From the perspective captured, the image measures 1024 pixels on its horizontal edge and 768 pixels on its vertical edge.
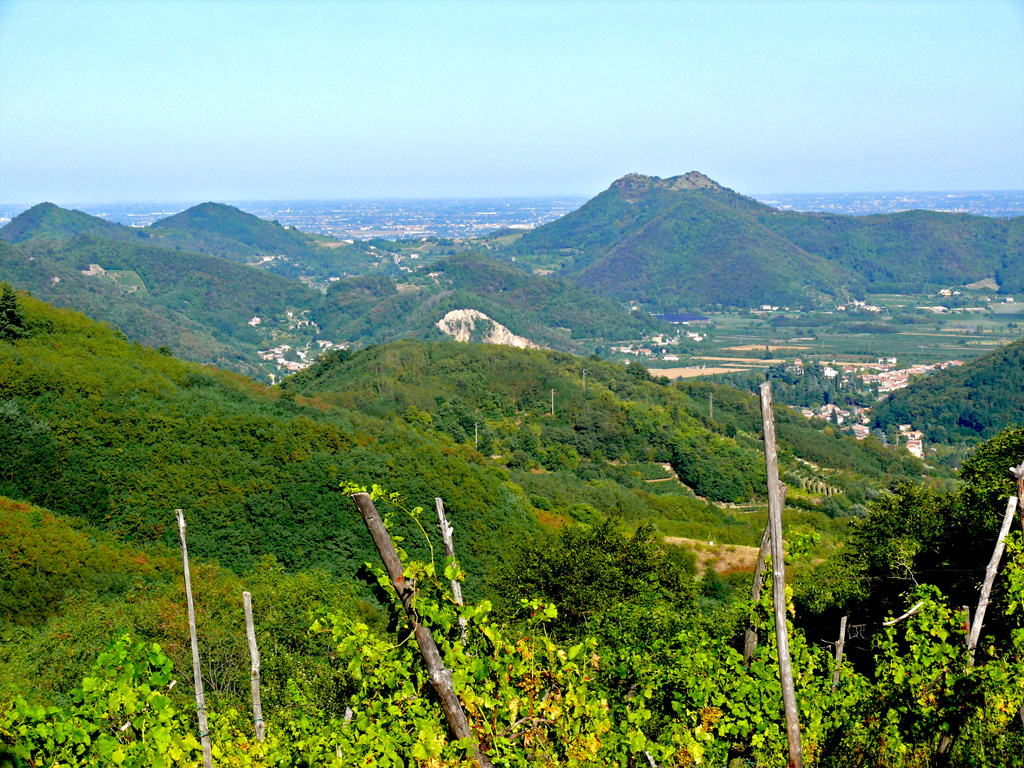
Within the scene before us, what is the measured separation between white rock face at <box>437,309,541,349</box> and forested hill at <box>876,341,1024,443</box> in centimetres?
5936

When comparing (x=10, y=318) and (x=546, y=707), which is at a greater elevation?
(x=10, y=318)

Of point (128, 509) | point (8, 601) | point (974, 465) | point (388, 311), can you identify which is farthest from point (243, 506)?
point (388, 311)

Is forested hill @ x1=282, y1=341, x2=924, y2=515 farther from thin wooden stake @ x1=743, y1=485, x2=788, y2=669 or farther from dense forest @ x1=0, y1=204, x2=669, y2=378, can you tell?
dense forest @ x1=0, y1=204, x2=669, y2=378

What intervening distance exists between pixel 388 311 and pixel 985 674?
15313 centimetres

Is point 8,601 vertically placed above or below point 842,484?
above

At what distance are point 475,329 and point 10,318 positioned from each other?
321 ft

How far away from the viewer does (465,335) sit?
429 feet

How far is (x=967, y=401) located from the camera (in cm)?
9125

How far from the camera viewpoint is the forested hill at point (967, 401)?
87125mm

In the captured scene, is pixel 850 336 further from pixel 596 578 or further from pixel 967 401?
pixel 596 578

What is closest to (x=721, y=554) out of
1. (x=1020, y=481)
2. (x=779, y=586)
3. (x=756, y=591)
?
(x=1020, y=481)

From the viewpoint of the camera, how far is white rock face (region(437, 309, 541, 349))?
130 metres

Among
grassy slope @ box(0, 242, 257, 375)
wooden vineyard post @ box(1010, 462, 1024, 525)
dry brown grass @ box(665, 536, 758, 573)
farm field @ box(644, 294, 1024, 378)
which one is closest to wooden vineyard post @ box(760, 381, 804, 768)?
wooden vineyard post @ box(1010, 462, 1024, 525)

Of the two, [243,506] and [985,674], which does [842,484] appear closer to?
[243,506]
